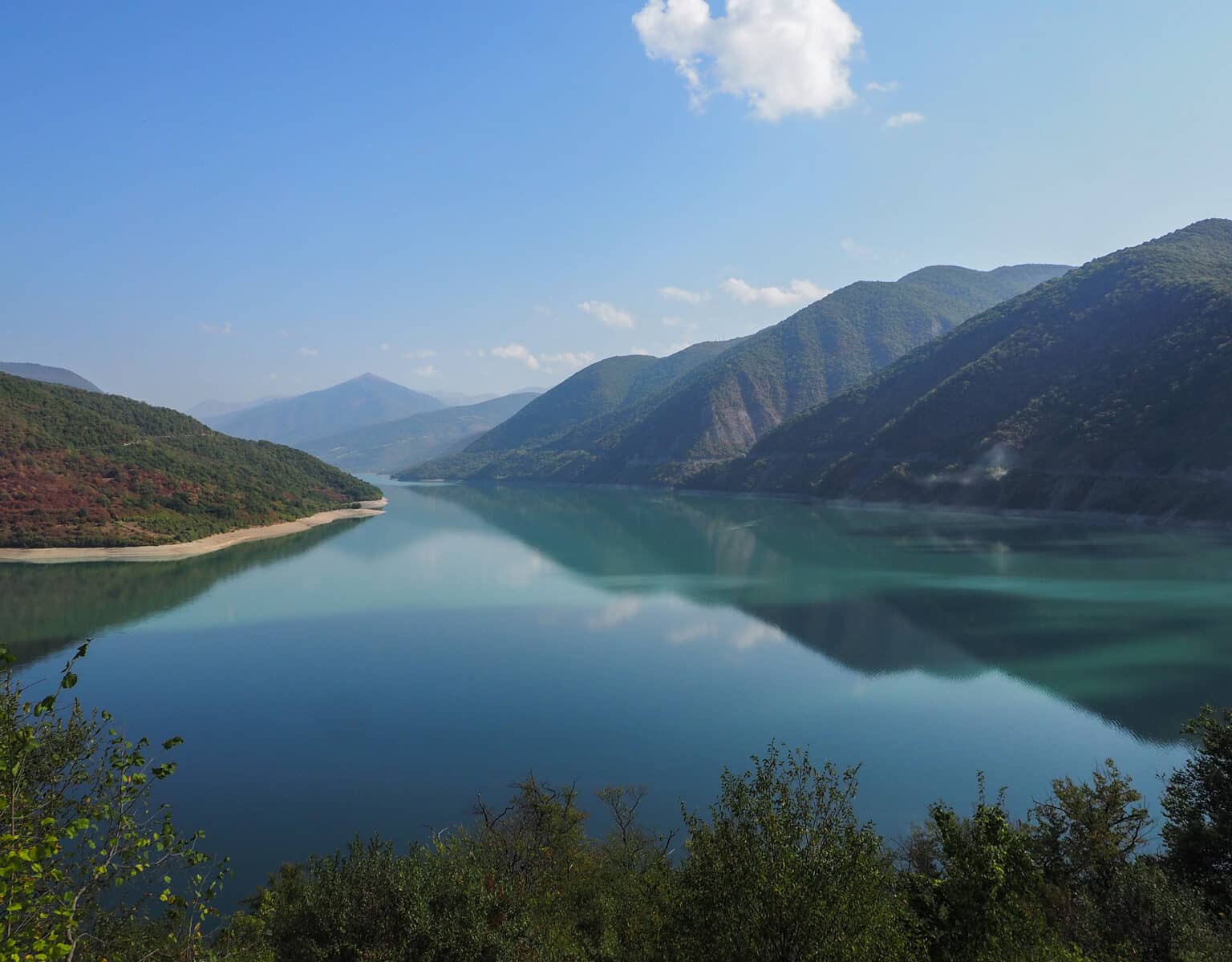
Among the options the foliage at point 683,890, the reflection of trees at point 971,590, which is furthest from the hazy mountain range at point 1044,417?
the foliage at point 683,890

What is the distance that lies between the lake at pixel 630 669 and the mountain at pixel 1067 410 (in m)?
12.4

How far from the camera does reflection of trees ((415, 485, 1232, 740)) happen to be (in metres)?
33.2

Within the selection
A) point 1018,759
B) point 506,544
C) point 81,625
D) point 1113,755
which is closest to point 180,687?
point 81,625

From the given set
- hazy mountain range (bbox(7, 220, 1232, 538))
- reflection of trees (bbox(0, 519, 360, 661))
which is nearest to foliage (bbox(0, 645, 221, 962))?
Answer: reflection of trees (bbox(0, 519, 360, 661))

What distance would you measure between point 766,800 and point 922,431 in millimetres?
112356

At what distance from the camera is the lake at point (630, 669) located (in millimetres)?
23484

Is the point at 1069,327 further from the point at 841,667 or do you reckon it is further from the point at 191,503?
the point at 191,503

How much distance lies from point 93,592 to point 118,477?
A: 32014 mm

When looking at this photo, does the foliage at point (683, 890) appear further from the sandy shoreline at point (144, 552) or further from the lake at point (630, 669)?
the sandy shoreline at point (144, 552)

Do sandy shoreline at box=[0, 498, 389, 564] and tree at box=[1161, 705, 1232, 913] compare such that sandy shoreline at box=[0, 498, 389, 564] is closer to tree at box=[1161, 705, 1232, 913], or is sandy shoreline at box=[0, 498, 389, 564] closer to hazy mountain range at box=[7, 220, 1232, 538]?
hazy mountain range at box=[7, 220, 1232, 538]

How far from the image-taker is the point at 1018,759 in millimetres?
24750

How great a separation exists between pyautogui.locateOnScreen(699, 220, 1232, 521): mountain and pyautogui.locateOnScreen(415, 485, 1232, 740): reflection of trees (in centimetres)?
739

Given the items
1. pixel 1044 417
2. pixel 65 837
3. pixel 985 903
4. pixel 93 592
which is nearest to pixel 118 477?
pixel 93 592

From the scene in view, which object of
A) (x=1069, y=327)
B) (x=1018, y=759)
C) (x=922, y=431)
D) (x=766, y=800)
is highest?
(x=1069, y=327)
